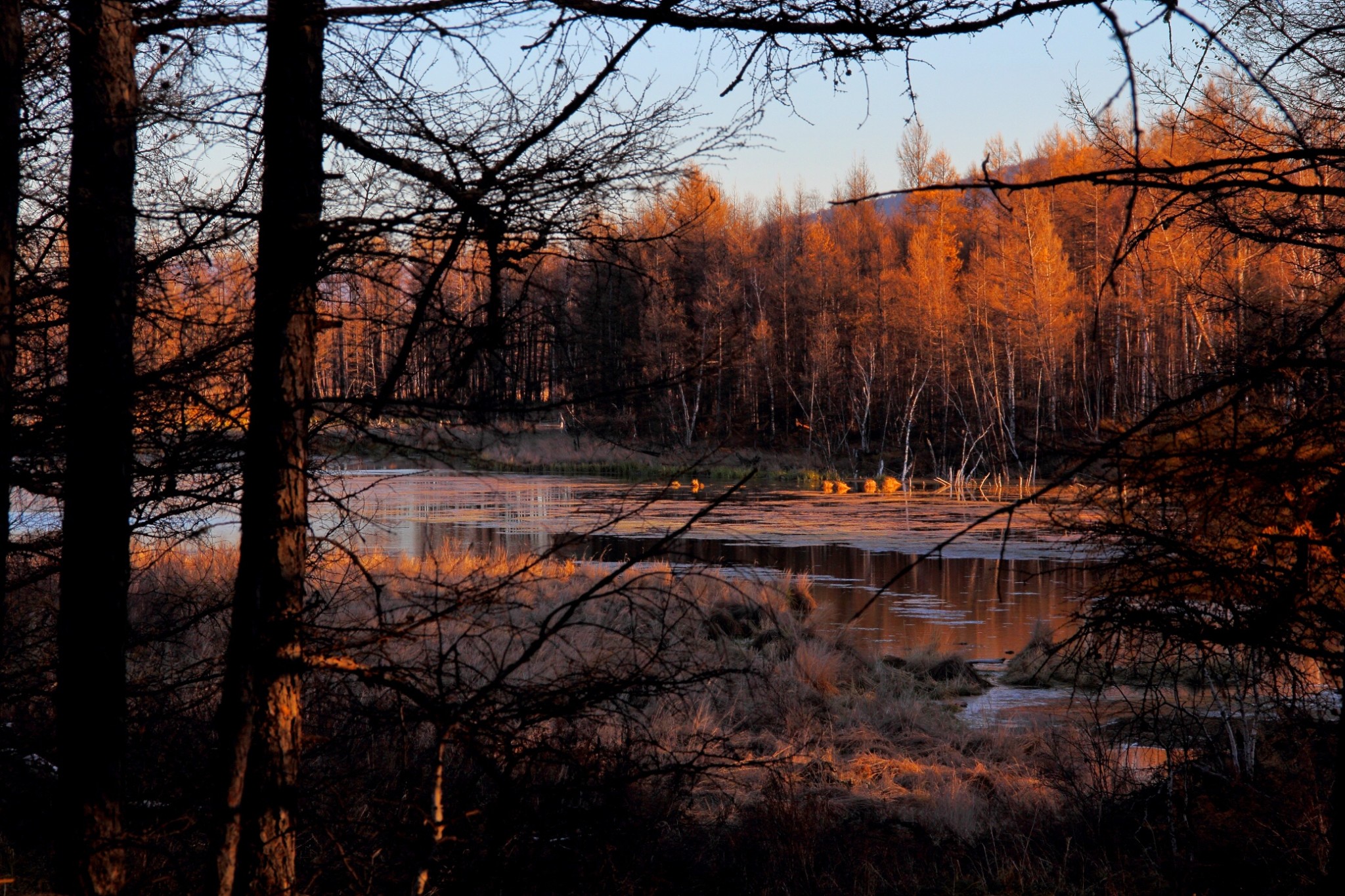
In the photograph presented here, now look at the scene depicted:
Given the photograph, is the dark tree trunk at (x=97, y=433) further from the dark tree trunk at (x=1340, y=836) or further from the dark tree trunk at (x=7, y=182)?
the dark tree trunk at (x=1340, y=836)

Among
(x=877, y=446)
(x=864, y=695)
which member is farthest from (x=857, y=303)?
(x=864, y=695)

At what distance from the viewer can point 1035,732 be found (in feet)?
32.9

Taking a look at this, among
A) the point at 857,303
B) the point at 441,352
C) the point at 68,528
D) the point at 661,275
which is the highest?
the point at 857,303

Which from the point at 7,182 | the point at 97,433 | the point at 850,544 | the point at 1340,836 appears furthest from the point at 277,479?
the point at 850,544

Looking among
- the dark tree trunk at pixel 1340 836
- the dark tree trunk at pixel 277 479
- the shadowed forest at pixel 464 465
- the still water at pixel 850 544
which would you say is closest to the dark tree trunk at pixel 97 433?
the shadowed forest at pixel 464 465

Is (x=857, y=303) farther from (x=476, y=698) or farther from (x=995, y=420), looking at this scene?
(x=476, y=698)

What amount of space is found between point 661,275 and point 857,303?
45.8 meters

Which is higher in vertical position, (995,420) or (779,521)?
(995,420)

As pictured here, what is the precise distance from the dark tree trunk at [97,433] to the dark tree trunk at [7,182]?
0.18 m

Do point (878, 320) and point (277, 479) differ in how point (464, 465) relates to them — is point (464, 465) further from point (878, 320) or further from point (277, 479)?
point (878, 320)

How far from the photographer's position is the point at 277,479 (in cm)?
290

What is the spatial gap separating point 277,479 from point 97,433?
117 cm

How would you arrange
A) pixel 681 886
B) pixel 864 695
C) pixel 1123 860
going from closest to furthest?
1. pixel 681 886
2. pixel 1123 860
3. pixel 864 695

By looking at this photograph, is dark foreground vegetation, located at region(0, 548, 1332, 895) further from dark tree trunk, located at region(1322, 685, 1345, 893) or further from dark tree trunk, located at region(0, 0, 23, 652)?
dark tree trunk, located at region(1322, 685, 1345, 893)
